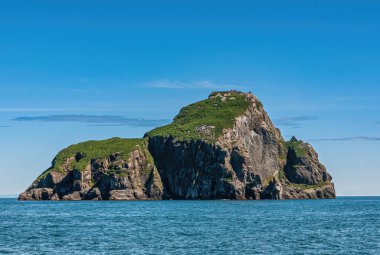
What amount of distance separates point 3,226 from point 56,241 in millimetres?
30402

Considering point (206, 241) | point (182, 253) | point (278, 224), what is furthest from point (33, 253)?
point (278, 224)

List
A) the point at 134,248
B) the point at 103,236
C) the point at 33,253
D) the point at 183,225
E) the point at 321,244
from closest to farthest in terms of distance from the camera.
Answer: the point at 33,253
the point at 134,248
the point at 321,244
the point at 103,236
the point at 183,225

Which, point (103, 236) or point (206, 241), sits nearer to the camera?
point (206, 241)

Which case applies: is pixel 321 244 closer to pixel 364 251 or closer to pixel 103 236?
pixel 364 251

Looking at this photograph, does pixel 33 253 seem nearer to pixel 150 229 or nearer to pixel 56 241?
pixel 56 241

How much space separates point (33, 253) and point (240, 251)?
77.9 ft

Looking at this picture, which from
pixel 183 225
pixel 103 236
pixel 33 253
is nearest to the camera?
pixel 33 253

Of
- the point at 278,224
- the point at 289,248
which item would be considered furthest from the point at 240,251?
the point at 278,224

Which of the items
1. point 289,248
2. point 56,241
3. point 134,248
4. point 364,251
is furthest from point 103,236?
point 364,251

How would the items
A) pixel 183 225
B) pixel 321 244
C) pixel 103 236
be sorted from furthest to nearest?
pixel 183 225 → pixel 103 236 → pixel 321 244

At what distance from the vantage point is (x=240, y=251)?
67.8 m

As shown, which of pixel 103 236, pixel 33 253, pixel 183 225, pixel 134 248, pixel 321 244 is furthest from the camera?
pixel 183 225

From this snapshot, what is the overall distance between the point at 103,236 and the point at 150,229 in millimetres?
13400

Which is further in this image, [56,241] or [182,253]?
[56,241]
